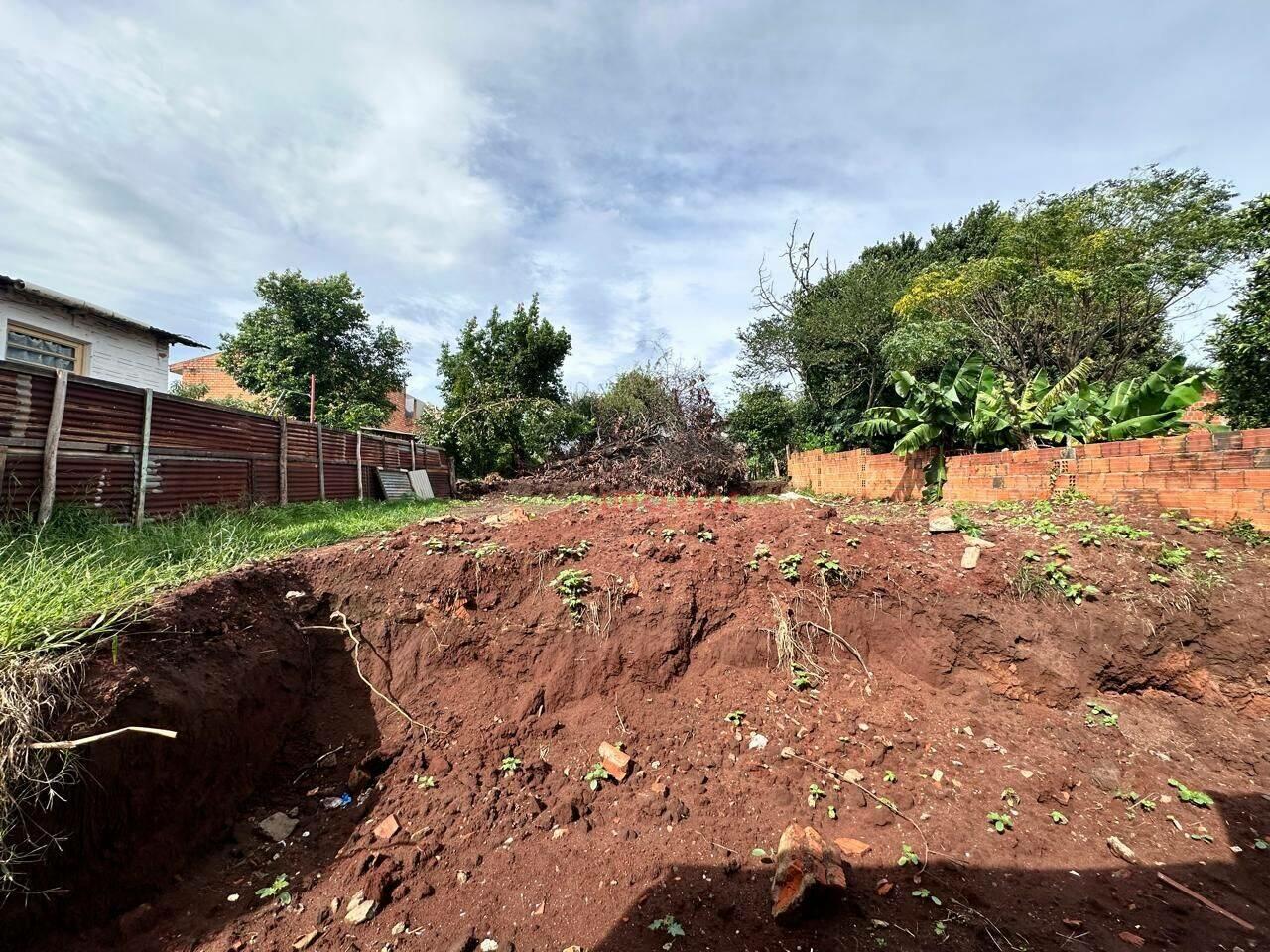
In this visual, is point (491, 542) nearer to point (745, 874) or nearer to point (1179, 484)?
point (745, 874)

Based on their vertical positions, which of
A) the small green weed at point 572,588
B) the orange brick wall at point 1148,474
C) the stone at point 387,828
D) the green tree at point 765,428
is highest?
the green tree at point 765,428

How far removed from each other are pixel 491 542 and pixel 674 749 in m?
2.06

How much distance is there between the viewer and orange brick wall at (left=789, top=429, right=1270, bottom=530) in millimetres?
3939

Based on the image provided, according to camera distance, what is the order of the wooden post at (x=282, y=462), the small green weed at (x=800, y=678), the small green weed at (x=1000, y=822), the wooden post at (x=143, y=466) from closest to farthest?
the small green weed at (x=1000, y=822) → the small green weed at (x=800, y=678) → the wooden post at (x=143, y=466) → the wooden post at (x=282, y=462)

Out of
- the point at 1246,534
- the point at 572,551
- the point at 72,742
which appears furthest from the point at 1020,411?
the point at 72,742

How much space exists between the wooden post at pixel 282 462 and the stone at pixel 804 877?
27.5 feet

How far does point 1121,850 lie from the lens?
232cm

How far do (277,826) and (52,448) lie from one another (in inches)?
170

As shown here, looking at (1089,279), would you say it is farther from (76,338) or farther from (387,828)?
(76,338)

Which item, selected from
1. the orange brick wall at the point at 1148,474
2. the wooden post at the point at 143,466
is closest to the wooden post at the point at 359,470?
the wooden post at the point at 143,466

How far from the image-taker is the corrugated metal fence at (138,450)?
165 inches

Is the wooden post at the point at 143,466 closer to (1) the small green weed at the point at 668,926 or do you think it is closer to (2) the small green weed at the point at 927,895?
(1) the small green weed at the point at 668,926

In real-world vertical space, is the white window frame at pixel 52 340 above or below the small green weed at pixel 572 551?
above

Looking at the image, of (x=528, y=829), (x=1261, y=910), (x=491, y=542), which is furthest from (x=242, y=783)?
(x=1261, y=910)
